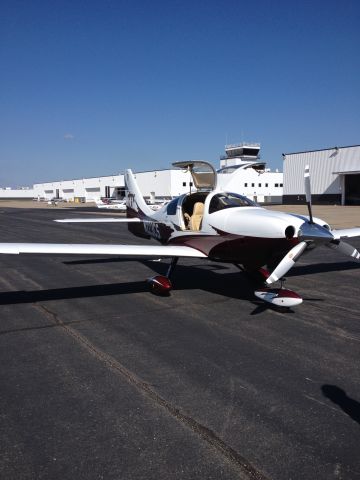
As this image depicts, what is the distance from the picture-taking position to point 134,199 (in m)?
13.4

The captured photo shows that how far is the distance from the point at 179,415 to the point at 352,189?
61159 millimetres

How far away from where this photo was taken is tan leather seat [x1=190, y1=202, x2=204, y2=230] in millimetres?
9774

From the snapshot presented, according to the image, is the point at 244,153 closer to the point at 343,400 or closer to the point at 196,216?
the point at 196,216

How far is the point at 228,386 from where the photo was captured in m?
4.55

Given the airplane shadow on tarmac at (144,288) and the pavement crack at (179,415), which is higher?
the pavement crack at (179,415)

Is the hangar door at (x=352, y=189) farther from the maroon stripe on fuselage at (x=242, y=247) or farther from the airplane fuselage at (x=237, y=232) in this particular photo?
the maroon stripe on fuselage at (x=242, y=247)

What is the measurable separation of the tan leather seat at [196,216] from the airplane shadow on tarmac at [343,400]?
18.7 feet

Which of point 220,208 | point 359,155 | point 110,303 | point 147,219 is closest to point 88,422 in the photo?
point 110,303

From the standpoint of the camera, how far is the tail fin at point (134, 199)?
42.2 feet

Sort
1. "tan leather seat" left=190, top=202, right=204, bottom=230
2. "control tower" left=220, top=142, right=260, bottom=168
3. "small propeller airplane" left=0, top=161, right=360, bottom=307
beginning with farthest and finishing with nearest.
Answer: "control tower" left=220, top=142, right=260, bottom=168 → "tan leather seat" left=190, top=202, right=204, bottom=230 → "small propeller airplane" left=0, top=161, right=360, bottom=307

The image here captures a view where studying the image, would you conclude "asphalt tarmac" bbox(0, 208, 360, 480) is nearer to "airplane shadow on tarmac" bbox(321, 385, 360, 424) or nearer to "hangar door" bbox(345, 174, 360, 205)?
"airplane shadow on tarmac" bbox(321, 385, 360, 424)

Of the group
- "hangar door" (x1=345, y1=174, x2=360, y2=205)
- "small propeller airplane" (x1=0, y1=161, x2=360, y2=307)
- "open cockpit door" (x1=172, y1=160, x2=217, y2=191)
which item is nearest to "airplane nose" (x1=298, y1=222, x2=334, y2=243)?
"small propeller airplane" (x1=0, y1=161, x2=360, y2=307)

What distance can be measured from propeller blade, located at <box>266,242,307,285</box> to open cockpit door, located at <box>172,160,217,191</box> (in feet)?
12.1

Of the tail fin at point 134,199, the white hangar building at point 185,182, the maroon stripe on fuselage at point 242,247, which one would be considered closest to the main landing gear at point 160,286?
the maroon stripe on fuselage at point 242,247
